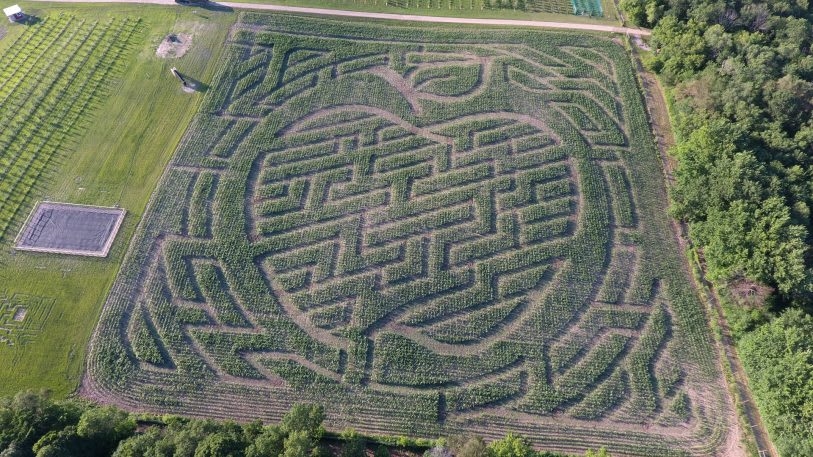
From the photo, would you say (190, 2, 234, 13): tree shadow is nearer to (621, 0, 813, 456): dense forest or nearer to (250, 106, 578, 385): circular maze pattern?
(250, 106, 578, 385): circular maze pattern

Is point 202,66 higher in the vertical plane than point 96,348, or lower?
higher

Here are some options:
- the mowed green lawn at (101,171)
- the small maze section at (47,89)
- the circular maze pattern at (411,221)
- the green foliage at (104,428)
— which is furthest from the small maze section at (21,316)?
the circular maze pattern at (411,221)

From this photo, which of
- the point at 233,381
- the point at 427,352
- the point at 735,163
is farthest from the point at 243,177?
the point at 735,163

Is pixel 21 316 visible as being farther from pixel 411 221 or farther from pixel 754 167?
pixel 754 167

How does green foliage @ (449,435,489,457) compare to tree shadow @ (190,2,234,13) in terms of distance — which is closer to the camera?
green foliage @ (449,435,489,457)

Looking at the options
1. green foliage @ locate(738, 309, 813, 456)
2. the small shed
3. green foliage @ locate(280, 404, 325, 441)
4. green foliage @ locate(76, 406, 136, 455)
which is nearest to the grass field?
the small shed

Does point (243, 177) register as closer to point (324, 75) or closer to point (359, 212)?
point (359, 212)
